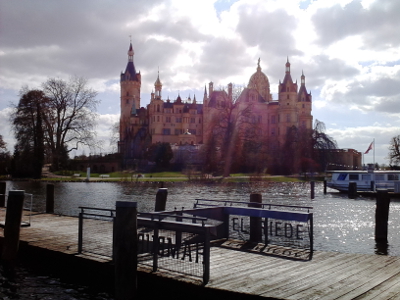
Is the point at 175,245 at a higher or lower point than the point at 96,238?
higher

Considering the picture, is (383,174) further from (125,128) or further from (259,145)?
(125,128)

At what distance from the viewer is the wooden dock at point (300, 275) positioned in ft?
21.7

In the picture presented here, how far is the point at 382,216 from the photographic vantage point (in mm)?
14445

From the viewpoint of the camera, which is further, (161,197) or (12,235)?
(161,197)

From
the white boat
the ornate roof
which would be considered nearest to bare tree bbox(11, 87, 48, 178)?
the white boat

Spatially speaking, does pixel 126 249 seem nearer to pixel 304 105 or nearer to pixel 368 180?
pixel 368 180

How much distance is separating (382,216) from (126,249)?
32.0 ft

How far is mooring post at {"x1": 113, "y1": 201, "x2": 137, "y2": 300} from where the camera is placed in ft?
25.0

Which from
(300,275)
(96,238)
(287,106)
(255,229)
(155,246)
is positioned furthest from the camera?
(287,106)

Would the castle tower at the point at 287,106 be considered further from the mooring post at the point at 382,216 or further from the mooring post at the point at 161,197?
the mooring post at the point at 161,197

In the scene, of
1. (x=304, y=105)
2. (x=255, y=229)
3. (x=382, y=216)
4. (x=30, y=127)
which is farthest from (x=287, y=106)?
(x=255, y=229)

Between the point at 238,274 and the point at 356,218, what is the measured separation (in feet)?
48.0

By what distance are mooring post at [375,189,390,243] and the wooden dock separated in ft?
19.4

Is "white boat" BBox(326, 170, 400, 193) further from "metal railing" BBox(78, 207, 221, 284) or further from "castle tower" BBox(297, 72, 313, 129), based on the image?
"castle tower" BBox(297, 72, 313, 129)
